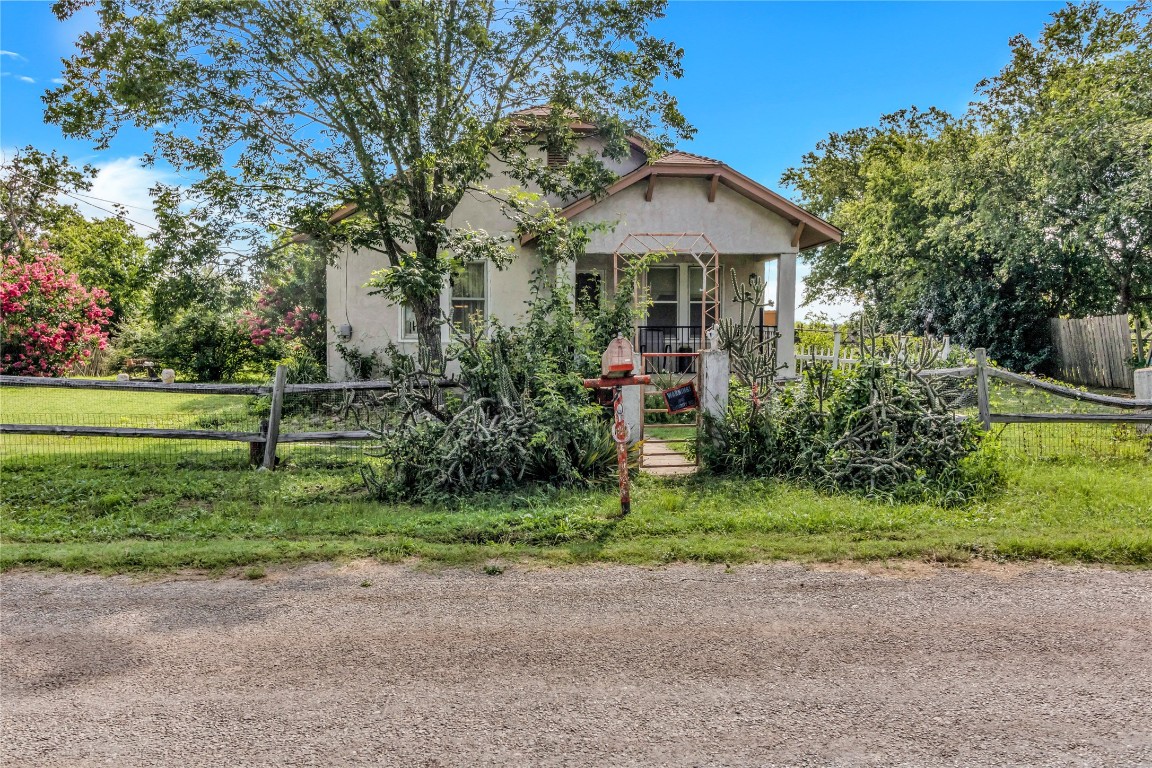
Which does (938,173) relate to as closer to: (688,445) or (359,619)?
(688,445)

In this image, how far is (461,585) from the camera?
5.04 metres

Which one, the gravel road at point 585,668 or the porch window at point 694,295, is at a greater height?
the porch window at point 694,295

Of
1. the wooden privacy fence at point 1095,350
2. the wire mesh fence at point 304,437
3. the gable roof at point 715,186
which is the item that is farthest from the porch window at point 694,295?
the wooden privacy fence at point 1095,350

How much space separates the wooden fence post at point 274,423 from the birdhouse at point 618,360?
14.2 ft

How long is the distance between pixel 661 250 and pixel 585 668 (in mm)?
11173

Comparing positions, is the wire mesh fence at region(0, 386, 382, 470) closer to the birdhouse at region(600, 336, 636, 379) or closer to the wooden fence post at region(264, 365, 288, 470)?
the wooden fence post at region(264, 365, 288, 470)

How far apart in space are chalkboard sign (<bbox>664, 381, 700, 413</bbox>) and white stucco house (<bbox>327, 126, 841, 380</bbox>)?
Answer: 18.1 ft

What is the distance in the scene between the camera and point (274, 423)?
9047 mm

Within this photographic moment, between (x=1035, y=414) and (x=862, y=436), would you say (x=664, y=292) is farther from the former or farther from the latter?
(x=862, y=436)

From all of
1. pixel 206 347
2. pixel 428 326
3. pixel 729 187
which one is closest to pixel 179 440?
pixel 428 326

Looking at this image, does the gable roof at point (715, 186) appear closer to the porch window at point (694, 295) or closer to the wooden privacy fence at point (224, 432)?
the porch window at point (694, 295)

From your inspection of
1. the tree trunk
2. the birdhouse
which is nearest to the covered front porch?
the tree trunk

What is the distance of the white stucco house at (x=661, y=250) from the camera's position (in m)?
14.5

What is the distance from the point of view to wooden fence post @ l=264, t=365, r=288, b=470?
8.99 m
